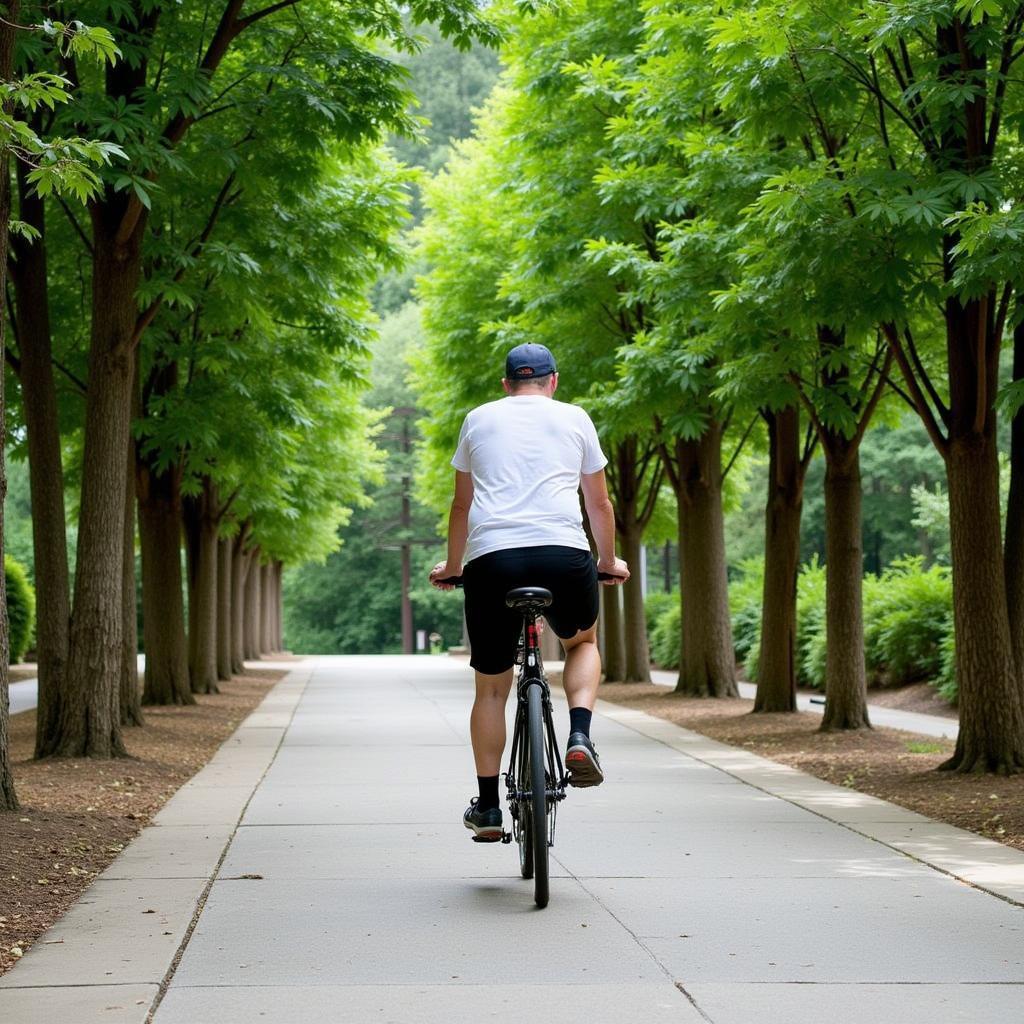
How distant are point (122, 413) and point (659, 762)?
18.0ft

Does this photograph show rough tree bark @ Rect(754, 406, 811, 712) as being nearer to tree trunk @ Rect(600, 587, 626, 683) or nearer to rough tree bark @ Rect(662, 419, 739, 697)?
rough tree bark @ Rect(662, 419, 739, 697)

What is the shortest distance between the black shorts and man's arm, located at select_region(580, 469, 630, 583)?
0.18m

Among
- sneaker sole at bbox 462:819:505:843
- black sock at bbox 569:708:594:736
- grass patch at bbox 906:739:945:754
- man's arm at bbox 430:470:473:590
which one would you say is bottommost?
grass patch at bbox 906:739:945:754

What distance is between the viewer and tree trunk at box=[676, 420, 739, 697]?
21859mm

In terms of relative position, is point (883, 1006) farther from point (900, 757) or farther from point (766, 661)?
point (766, 661)

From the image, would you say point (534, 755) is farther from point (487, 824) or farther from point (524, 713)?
point (487, 824)

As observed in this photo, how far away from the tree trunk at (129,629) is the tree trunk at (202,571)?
8.66 metres

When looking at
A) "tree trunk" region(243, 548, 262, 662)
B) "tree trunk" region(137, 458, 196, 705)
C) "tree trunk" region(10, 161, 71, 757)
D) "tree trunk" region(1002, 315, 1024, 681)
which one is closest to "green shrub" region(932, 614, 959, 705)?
"tree trunk" region(1002, 315, 1024, 681)

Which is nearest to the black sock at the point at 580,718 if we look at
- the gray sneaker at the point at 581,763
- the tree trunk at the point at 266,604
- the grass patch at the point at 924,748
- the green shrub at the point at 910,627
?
the gray sneaker at the point at 581,763

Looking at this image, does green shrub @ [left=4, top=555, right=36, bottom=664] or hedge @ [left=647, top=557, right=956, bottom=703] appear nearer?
hedge @ [left=647, top=557, right=956, bottom=703]

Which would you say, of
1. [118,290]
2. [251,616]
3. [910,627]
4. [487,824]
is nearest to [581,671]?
[487,824]

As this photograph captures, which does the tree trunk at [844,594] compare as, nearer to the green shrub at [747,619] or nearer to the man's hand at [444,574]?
the man's hand at [444,574]

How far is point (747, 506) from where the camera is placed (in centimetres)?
6406

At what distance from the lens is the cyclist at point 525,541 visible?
6.35 m
